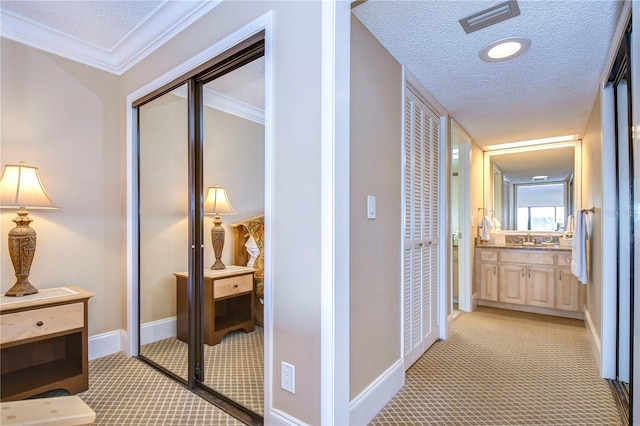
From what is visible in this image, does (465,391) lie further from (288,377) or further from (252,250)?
(252,250)

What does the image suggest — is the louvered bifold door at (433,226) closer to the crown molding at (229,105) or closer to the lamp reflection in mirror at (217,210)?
the crown molding at (229,105)

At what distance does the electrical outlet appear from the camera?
5.00ft

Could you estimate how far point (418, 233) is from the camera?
250cm

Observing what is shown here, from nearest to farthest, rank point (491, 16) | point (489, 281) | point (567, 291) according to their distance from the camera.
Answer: point (491, 16) < point (567, 291) < point (489, 281)

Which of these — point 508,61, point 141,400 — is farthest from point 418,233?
point 141,400

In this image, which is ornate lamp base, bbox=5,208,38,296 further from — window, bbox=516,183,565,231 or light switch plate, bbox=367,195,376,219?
window, bbox=516,183,565,231

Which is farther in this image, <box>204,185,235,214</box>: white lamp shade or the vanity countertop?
the vanity countertop

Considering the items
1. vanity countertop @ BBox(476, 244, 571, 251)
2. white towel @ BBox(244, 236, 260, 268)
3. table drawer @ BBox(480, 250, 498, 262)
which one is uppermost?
white towel @ BBox(244, 236, 260, 268)

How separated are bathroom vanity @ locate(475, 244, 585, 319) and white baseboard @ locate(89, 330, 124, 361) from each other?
399 centimetres

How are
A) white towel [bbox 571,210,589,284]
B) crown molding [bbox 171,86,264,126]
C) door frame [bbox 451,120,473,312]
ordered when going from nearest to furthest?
crown molding [bbox 171,86,264,126] < white towel [bbox 571,210,589,284] < door frame [bbox 451,120,473,312]

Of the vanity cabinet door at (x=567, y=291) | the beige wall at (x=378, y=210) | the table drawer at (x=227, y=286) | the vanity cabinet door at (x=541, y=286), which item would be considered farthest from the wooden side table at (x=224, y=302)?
the vanity cabinet door at (x=567, y=291)

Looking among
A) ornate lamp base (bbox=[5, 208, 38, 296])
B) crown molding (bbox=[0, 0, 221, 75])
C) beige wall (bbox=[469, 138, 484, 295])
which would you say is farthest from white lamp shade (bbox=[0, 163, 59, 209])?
beige wall (bbox=[469, 138, 484, 295])

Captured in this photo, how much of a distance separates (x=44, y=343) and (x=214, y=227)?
1394 millimetres

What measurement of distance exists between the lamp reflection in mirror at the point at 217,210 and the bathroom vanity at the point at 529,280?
3.38 meters
